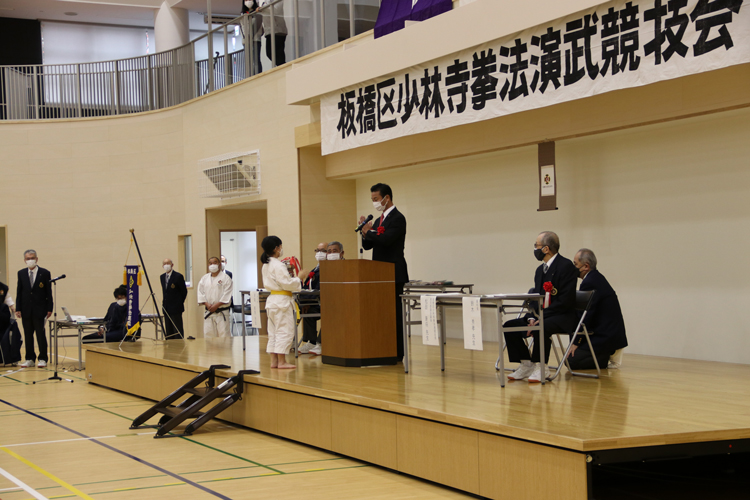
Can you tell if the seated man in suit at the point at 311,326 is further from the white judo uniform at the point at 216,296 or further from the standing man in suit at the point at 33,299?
the standing man in suit at the point at 33,299

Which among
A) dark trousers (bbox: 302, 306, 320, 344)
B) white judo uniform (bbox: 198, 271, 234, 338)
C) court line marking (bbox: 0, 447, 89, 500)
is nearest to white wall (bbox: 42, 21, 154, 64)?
white judo uniform (bbox: 198, 271, 234, 338)

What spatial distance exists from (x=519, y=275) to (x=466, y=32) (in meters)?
2.94

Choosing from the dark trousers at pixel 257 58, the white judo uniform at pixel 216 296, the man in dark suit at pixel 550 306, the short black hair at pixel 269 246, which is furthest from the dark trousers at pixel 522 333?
the dark trousers at pixel 257 58

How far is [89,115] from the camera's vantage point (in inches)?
635

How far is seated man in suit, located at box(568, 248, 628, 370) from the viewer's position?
6.36 meters

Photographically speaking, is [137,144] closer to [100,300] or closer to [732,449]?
[100,300]

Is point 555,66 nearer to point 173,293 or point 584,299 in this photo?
point 584,299

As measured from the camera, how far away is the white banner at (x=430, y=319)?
234 inches

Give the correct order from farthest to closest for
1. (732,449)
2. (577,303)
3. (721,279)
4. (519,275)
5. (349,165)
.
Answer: (349,165)
(519,275)
(721,279)
(577,303)
(732,449)

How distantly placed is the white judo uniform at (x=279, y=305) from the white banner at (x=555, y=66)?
2746 millimetres

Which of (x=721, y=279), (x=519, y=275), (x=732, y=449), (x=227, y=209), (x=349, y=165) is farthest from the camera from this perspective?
(x=227, y=209)

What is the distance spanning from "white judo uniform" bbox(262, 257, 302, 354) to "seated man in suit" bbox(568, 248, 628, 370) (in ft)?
7.85

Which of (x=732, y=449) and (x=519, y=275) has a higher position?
(x=519, y=275)

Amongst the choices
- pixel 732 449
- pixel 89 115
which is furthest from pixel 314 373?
pixel 89 115
